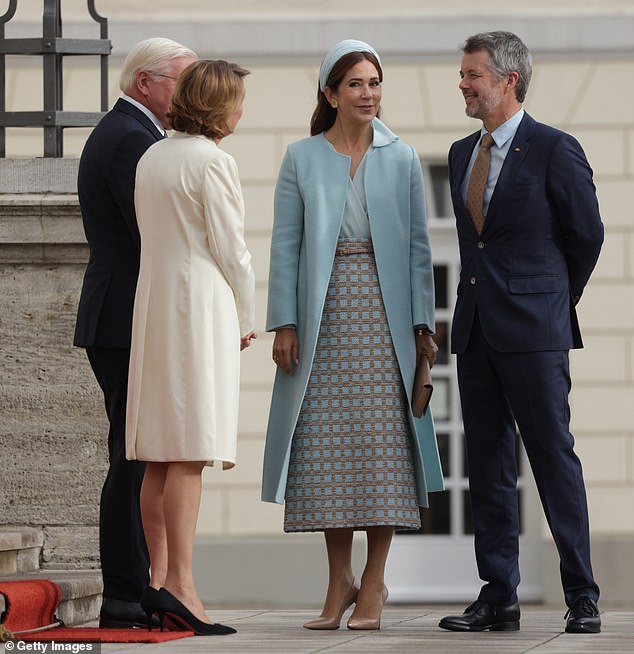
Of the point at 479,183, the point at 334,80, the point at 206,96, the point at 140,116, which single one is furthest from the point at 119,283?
the point at 479,183

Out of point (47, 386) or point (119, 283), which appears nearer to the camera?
point (119, 283)

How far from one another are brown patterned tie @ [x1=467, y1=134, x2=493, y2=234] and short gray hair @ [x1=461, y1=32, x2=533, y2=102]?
18cm

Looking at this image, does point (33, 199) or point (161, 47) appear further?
point (33, 199)

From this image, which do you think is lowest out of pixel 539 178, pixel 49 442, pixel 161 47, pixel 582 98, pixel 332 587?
pixel 332 587

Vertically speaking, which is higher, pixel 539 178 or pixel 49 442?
pixel 539 178

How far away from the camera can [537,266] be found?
5.46 m

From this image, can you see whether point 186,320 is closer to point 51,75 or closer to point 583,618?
point 583,618

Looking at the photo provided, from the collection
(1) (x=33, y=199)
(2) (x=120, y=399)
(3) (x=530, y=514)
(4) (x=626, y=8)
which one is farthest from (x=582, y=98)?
(2) (x=120, y=399)

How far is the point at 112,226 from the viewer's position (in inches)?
214

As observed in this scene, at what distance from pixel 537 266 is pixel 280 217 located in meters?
0.80

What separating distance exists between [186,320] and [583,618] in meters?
1.44

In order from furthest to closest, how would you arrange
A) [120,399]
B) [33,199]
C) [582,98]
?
[582,98] → [33,199] → [120,399]

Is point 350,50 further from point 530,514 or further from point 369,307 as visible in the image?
point 530,514

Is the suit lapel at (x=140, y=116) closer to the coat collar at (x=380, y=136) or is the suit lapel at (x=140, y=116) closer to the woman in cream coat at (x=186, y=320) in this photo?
the woman in cream coat at (x=186, y=320)
